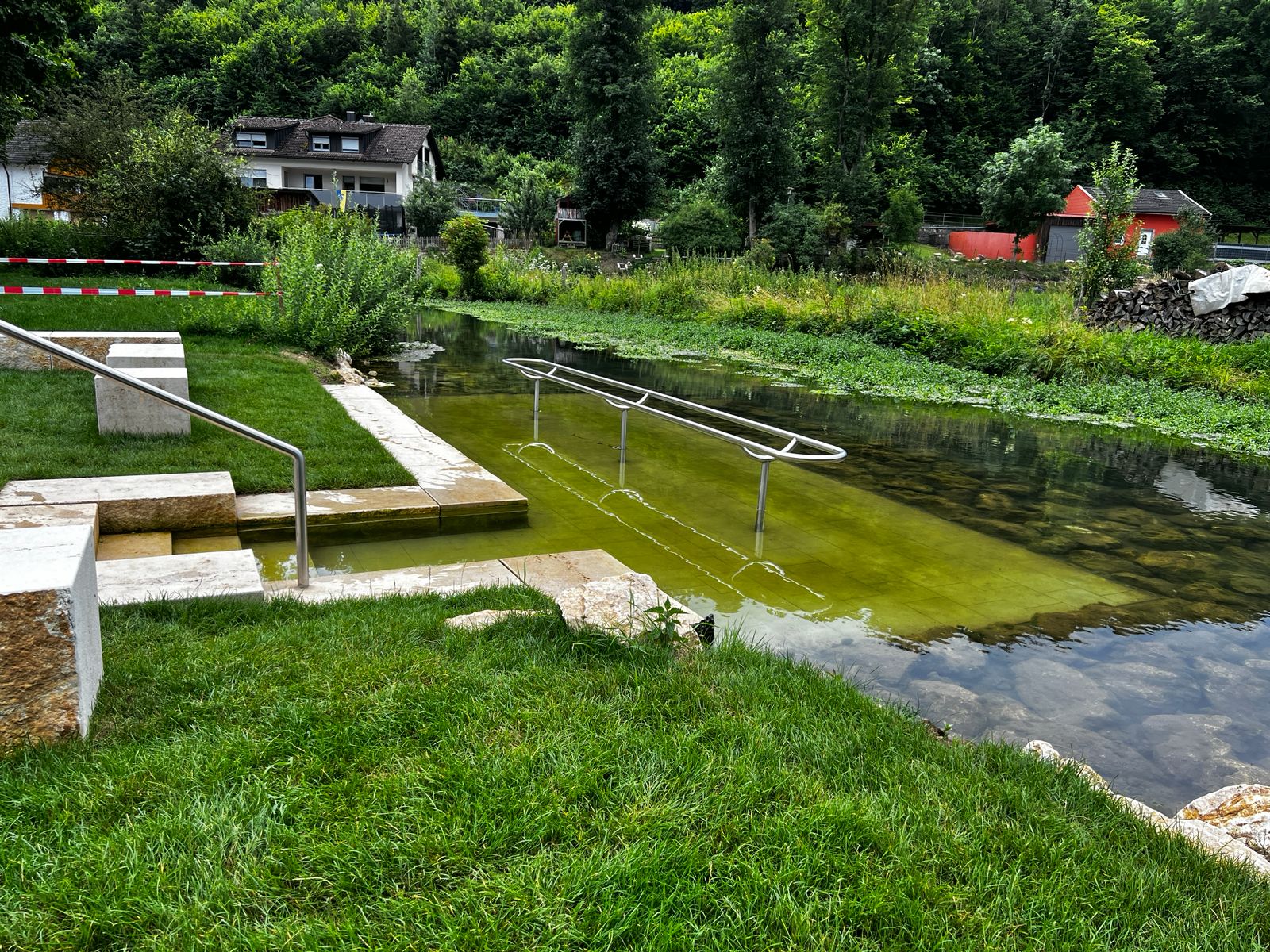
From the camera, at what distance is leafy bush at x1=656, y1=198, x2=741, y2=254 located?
36.9 m

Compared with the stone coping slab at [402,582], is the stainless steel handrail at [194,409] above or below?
above

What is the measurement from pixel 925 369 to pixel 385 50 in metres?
87.9

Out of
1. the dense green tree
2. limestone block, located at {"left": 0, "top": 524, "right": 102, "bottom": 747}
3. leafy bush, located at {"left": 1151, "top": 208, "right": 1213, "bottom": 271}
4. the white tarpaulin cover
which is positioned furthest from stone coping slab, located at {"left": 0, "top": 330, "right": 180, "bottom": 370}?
leafy bush, located at {"left": 1151, "top": 208, "right": 1213, "bottom": 271}

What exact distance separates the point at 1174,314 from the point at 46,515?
18.6m

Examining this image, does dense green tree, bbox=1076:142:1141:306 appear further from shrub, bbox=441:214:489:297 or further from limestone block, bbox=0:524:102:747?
limestone block, bbox=0:524:102:747

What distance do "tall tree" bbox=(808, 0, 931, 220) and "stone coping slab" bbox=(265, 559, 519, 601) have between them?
3769cm

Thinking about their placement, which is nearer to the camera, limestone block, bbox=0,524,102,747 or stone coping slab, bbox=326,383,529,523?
limestone block, bbox=0,524,102,747

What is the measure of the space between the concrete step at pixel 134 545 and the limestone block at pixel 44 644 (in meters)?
2.25

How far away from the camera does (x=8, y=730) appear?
2.44m

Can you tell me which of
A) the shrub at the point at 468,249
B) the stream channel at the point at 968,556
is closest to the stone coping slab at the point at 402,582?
the stream channel at the point at 968,556

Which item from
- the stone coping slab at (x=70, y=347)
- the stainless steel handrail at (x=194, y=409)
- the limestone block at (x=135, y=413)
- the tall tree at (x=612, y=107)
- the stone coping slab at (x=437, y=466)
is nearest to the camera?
the stainless steel handrail at (x=194, y=409)

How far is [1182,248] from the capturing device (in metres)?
28.6

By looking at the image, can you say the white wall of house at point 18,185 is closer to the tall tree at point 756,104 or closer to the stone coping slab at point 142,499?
the tall tree at point 756,104

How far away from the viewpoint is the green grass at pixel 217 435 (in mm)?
6086
